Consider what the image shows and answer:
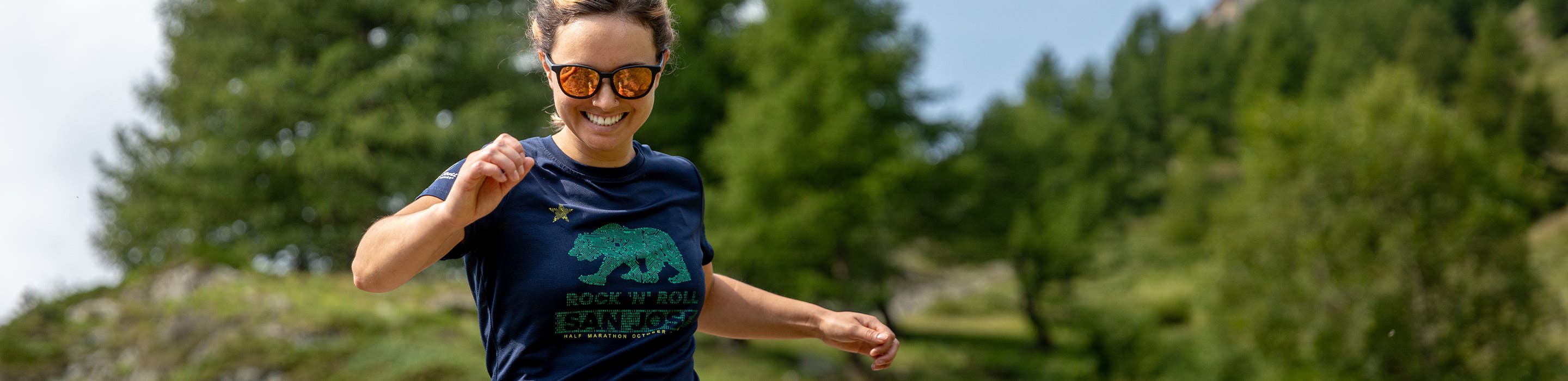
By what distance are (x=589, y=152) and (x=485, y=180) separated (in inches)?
14.7

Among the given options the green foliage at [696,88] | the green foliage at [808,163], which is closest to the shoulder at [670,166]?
the green foliage at [808,163]

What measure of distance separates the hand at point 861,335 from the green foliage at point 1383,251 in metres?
20.5

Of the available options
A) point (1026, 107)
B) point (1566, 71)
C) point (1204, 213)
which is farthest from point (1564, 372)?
point (1566, 71)

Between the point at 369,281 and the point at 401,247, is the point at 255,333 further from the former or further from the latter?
the point at 401,247

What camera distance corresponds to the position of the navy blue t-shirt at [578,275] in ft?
6.75

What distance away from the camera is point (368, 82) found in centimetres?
1758

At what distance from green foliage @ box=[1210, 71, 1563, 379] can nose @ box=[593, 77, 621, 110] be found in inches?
833

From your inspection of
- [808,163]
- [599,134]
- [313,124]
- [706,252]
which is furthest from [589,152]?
[313,124]

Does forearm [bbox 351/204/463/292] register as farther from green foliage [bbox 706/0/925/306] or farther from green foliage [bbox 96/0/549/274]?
green foliage [bbox 706/0/925/306]

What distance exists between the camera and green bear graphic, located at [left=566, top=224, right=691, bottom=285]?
2088mm

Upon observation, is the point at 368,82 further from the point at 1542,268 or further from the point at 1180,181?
the point at 1180,181

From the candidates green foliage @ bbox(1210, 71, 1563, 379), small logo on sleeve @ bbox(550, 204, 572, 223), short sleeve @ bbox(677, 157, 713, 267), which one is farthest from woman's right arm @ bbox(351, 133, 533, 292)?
green foliage @ bbox(1210, 71, 1563, 379)

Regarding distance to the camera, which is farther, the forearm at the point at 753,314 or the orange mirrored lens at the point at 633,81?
the forearm at the point at 753,314

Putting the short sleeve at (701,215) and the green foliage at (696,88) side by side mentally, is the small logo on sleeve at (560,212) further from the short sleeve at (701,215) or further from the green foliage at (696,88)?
the green foliage at (696,88)
